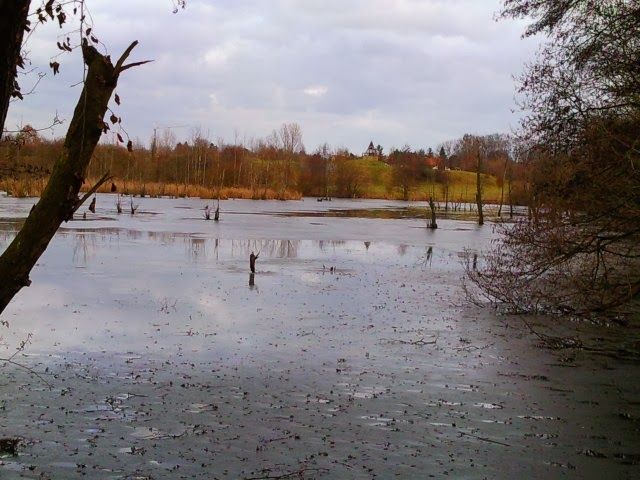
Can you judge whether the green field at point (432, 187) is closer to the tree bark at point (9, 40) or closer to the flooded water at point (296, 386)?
the flooded water at point (296, 386)

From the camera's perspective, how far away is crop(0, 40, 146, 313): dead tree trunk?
3232mm

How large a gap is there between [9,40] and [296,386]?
6.45 m

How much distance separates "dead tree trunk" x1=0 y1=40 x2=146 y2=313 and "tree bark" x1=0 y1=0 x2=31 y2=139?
378 mm

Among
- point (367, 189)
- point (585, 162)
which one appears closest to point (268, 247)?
point (585, 162)

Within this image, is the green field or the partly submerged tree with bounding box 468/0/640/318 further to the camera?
the green field

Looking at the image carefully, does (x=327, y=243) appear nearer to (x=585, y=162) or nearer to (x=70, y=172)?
(x=585, y=162)

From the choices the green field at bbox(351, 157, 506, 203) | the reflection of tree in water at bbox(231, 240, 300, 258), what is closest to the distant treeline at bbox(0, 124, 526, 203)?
the green field at bbox(351, 157, 506, 203)

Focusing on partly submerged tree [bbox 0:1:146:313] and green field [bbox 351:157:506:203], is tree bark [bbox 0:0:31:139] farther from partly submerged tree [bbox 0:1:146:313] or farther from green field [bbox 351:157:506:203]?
green field [bbox 351:157:506:203]

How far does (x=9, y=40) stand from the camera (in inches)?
112

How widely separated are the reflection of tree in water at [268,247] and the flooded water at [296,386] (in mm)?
6969

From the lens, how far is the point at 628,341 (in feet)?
38.8

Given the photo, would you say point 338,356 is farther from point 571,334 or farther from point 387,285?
point 387,285

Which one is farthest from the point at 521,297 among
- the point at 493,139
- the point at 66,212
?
the point at 493,139

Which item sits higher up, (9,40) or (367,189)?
(367,189)
